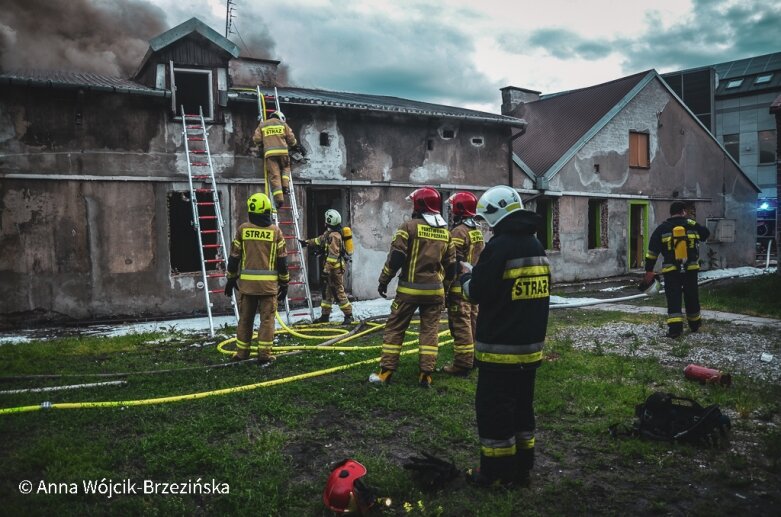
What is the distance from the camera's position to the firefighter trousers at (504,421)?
3410 millimetres

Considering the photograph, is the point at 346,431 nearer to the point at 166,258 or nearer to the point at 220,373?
the point at 220,373

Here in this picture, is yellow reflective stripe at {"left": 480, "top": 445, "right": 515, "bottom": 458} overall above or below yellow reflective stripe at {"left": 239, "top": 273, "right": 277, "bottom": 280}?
below

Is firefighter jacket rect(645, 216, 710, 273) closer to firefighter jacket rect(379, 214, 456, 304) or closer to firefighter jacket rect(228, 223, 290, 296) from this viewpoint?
firefighter jacket rect(379, 214, 456, 304)

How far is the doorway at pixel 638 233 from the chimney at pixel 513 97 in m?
5.77

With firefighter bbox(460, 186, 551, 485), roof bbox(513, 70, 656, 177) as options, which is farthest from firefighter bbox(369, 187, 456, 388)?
roof bbox(513, 70, 656, 177)

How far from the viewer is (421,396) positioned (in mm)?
5348

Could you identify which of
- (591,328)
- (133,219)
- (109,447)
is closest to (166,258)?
(133,219)

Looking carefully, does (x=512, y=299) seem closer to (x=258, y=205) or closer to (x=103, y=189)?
(x=258, y=205)

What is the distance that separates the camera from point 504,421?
3.40 meters

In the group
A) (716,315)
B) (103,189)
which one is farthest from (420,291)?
(103,189)

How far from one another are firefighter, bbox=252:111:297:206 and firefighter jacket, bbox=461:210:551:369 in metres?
7.13

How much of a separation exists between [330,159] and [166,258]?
4.04m

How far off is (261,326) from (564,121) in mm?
15523

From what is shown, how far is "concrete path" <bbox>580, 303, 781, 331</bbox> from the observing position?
9.01 meters
